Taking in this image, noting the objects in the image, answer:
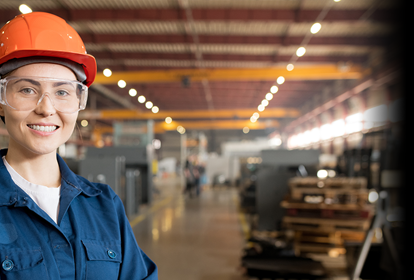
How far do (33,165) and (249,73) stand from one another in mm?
10918

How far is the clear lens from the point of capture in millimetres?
1078

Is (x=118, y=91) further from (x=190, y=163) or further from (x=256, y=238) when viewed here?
(x=256, y=238)

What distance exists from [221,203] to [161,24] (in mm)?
6099

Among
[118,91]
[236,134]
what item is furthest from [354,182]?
[236,134]

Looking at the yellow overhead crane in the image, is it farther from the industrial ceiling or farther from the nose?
the nose

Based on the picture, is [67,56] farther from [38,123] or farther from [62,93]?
[38,123]

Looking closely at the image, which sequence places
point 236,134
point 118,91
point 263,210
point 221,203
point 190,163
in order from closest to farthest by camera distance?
point 263,210 → point 221,203 → point 190,163 → point 118,91 → point 236,134

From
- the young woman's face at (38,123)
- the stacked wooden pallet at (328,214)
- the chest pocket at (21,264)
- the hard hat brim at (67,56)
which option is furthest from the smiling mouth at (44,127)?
the stacked wooden pallet at (328,214)

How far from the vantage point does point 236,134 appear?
119 ft

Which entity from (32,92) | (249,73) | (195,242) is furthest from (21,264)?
(249,73)

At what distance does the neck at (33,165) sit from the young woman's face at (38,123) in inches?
0.9

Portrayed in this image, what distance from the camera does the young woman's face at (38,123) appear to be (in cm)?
107

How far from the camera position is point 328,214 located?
483 cm

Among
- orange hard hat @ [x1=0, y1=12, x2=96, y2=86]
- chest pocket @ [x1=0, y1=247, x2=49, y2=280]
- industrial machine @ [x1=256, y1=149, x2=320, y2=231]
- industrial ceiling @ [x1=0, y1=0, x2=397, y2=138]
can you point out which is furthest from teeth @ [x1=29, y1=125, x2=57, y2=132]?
industrial ceiling @ [x1=0, y1=0, x2=397, y2=138]
